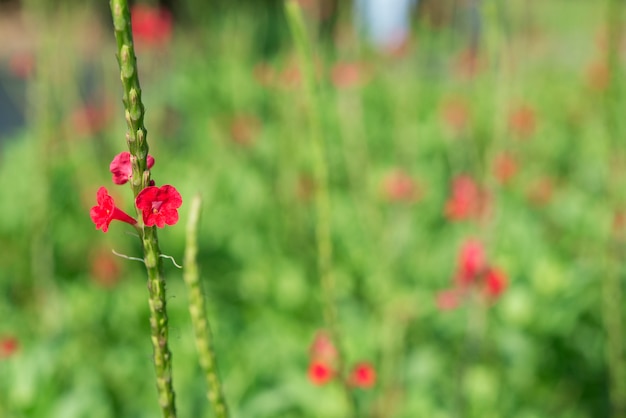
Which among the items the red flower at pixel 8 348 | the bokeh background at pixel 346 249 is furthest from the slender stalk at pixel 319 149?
→ the red flower at pixel 8 348

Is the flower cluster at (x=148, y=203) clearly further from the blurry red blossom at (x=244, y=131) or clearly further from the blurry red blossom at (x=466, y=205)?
the blurry red blossom at (x=244, y=131)

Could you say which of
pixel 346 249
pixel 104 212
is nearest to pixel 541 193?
pixel 346 249

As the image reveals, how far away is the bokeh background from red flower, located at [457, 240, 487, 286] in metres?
0.05

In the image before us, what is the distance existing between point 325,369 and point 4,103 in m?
7.59

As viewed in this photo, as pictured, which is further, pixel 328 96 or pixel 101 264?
pixel 328 96

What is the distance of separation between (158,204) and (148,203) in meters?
0.01

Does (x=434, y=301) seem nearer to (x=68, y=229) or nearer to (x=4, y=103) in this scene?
(x=68, y=229)

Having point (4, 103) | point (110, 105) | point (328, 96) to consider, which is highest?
point (4, 103)

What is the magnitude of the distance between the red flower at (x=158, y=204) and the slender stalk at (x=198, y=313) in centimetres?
16

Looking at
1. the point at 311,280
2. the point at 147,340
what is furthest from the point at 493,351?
the point at 147,340

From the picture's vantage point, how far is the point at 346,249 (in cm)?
353

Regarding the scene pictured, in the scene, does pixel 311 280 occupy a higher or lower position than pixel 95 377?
higher

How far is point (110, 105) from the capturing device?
4.70m

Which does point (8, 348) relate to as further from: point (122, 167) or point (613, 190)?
point (613, 190)
